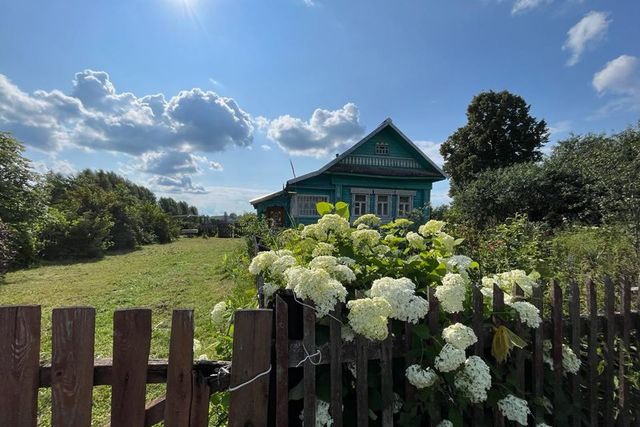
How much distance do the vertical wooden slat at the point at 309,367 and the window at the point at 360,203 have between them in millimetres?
13764

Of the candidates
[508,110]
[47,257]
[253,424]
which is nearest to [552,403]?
[253,424]

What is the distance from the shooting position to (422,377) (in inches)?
53.4

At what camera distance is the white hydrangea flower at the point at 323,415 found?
1.41m

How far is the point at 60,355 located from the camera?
Answer: 1187mm

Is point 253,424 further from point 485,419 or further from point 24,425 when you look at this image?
point 485,419

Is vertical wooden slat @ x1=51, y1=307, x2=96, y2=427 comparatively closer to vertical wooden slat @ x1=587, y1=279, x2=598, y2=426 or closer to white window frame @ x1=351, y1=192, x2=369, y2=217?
vertical wooden slat @ x1=587, y1=279, x2=598, y2=426

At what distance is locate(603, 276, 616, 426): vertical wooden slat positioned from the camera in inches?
78.2

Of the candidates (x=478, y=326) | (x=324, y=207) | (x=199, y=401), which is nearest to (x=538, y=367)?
(x=478, y=326)

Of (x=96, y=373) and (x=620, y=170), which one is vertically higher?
(x=620, y=170)

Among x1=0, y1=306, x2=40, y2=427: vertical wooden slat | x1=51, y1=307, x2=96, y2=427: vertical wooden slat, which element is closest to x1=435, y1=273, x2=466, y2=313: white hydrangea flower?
x1=51, y1=307, x2=96, y2=427: vertical wooden slat

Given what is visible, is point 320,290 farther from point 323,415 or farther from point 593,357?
point 593,357

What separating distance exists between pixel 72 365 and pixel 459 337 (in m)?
1.50

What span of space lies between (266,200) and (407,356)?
635 inches

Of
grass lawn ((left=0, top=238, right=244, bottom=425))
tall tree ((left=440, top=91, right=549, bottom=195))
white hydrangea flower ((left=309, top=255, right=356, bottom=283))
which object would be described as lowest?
grass lawn ((left=0, top=238, right=244, bottom=425))
